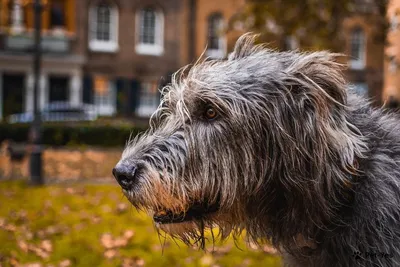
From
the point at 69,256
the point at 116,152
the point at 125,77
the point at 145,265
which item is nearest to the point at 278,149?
the point at 145,265

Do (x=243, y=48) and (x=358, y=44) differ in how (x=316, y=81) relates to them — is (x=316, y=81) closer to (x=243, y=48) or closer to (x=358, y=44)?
(x=243, y=48)

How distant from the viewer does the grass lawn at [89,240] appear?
5.86m

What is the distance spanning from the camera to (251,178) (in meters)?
2.51

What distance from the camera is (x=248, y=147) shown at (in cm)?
250

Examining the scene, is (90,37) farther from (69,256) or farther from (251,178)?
(251,178)

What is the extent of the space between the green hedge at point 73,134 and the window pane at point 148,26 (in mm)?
14854

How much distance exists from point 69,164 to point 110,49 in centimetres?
1857

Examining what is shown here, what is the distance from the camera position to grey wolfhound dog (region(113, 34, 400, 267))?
244cm

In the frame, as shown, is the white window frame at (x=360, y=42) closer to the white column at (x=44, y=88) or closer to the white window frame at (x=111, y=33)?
the white window frame at (x=111, y=33)

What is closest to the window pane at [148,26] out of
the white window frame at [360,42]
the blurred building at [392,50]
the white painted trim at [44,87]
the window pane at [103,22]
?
the window pane at [103,22]

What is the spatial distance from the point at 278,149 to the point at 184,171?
0.44 metres

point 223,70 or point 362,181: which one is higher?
point 223,70

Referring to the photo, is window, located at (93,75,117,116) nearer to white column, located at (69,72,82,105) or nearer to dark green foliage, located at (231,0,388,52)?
white column, located at (69,72,82,105)

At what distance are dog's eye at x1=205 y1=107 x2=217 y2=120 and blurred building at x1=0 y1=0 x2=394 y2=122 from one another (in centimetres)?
2854
